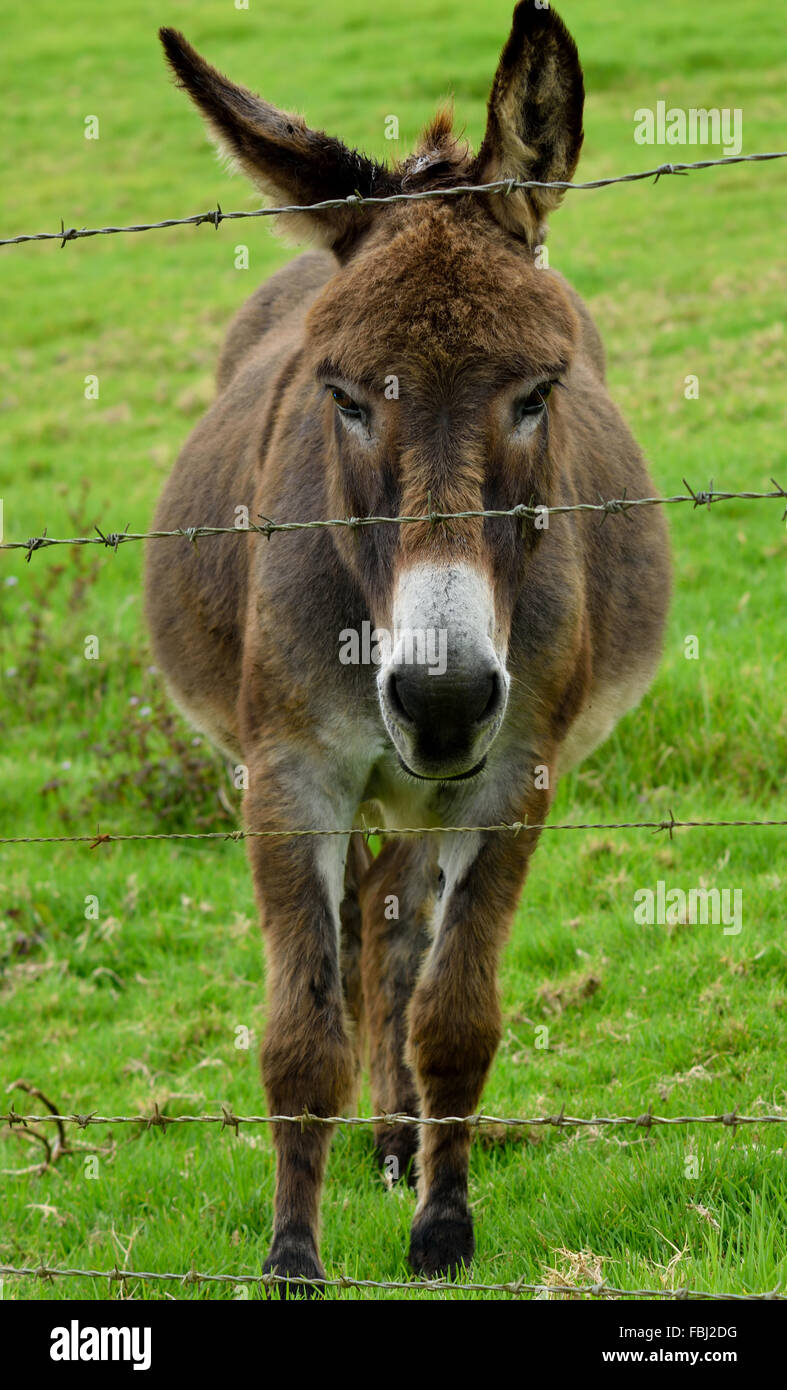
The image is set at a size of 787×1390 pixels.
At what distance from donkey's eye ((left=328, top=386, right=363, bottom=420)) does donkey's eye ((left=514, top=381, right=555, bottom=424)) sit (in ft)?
1.24

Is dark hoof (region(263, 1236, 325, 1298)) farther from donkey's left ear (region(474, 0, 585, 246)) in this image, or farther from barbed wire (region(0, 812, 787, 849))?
donkey's left ear (region(474, 0, 585, 246))

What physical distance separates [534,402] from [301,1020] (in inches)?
67.0

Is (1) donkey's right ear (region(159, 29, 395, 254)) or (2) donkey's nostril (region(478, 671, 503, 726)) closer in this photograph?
(2) donkey's nostril (region(478, 671, 503, 726))

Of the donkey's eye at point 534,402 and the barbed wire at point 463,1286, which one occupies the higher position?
the donkey's eye at point 534,402

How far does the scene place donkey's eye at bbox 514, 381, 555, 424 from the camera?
3328mm

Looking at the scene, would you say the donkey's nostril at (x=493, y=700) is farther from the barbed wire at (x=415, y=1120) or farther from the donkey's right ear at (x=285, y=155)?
the donkey's right ear at (x=285, y=155)

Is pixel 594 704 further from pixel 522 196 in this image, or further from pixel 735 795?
pixel 522 196

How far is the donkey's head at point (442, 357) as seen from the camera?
3041 millimetres

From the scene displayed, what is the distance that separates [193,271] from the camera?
18156 mm

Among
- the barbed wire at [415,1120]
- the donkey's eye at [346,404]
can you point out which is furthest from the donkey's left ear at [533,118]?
the barbed wire at [415,1120]

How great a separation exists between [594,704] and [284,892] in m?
1.61

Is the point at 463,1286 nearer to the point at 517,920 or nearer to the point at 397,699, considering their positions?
the point at 397,699

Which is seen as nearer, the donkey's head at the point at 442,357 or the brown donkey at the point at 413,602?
the donkey's head at the point at 442,357

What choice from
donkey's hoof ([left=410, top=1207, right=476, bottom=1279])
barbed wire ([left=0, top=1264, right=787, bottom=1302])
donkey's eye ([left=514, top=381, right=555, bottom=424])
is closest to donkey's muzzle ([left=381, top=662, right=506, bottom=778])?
donkey's eye ([left=514, top=381, right=555, bottom=424])
